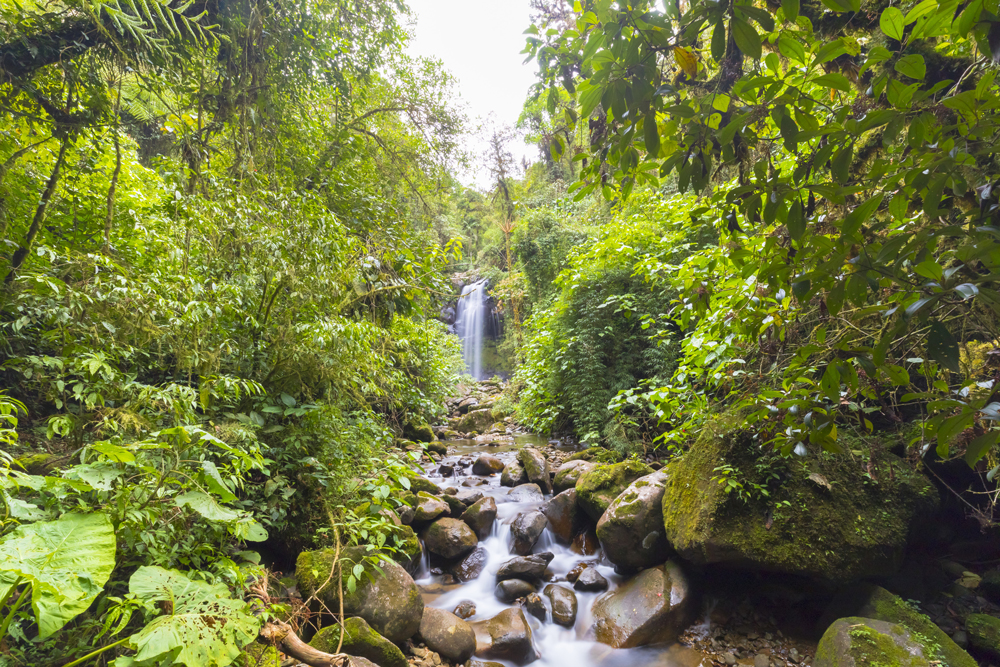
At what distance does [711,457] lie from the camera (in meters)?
3.68

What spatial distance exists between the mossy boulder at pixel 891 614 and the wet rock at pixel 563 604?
6.56 feet

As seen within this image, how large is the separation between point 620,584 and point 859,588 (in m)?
1.90

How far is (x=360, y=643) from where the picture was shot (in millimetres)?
2602

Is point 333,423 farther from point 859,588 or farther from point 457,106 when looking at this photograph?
point 457,106

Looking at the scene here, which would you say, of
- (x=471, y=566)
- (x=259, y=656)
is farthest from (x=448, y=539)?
(x=259, y=656)

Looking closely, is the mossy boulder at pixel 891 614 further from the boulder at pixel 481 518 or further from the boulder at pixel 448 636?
the boulder at pixel 481 518

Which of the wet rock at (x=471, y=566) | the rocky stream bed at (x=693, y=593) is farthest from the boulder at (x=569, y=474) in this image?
the wet rock at (x=471, y=566)

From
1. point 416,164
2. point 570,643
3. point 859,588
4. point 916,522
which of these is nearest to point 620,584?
point 570,643

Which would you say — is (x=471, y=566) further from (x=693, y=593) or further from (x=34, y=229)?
(x=34, y=229)

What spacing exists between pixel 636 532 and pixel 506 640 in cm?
154

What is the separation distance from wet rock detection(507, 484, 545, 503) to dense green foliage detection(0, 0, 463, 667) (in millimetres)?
2197

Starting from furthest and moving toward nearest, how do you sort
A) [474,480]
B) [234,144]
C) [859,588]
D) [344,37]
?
[474,480]
[344,37]
[234,144]
[859,588]

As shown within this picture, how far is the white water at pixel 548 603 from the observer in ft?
10.8

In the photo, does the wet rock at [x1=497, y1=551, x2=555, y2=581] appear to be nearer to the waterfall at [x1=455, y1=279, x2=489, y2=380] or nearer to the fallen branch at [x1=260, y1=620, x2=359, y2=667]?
the fallen branch at [x1=260, y1=620, x2=359, y2=667]
